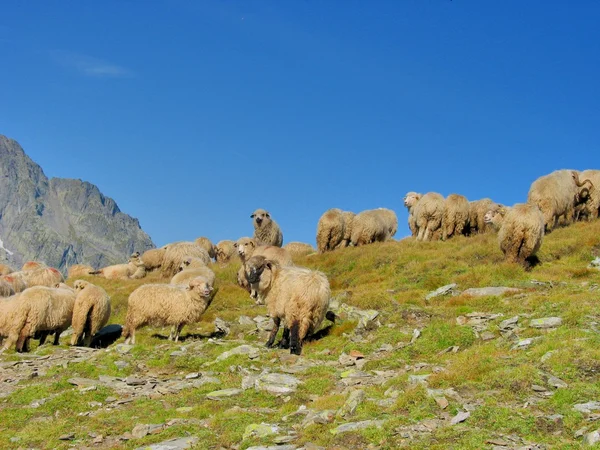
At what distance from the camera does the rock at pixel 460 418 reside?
8.82 meters

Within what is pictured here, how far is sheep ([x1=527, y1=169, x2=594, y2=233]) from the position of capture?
27.5m

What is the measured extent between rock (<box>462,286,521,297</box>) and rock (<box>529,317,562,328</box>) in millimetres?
4310

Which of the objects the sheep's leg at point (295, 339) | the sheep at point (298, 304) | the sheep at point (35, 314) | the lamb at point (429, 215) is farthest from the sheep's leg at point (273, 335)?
the lamb at point (429, 215)

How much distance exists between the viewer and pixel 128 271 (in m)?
36.3

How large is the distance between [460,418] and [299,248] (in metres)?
28.8

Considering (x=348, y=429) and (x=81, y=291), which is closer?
(x=348, y=429)

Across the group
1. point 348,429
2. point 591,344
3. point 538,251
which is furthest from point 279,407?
point 538,251

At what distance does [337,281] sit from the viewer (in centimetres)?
2558

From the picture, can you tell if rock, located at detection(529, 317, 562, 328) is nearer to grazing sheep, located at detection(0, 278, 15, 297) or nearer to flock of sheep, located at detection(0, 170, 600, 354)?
flock of sheep, located at detection(0, 170, 600, 354)

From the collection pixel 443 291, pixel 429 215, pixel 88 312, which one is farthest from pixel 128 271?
pixel 443 291

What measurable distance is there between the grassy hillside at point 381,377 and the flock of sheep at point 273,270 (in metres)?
0.92

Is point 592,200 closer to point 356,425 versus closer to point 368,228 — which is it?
point 368,228

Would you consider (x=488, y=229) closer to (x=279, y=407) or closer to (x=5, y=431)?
(x=279, y=407)

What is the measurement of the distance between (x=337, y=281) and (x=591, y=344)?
14.7m
